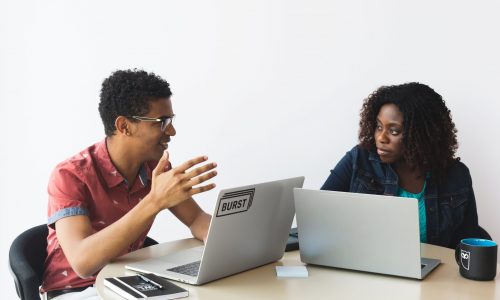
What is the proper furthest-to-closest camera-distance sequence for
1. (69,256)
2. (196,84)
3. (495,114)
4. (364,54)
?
(196,84) → (364,54) → (495,114) → (69,256)

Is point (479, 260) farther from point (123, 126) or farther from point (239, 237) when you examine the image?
point (123, 126)

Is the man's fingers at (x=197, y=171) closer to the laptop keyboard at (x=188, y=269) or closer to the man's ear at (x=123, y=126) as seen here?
the laptop keyboard at (x=188, y=269)

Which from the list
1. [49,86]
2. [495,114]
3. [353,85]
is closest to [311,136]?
[353,85]

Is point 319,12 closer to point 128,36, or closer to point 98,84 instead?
point 128,36

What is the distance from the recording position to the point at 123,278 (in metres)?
1.54

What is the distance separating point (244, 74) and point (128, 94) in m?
1.01

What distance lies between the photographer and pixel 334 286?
5.11ft

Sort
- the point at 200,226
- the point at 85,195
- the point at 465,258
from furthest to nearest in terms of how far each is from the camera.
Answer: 1. the point at 200,226
2. the point at 85,195
3. the point at 465,258

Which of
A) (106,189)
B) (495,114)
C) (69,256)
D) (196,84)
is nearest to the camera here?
(69,256)

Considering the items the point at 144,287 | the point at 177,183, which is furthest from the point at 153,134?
the point at 144,287

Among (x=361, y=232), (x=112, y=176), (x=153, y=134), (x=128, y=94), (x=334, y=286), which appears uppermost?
(x=128, y=94)

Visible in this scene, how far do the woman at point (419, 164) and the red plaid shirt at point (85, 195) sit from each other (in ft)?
2.96

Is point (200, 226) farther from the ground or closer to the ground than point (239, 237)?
closer to the ground

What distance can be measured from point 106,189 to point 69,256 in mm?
345
